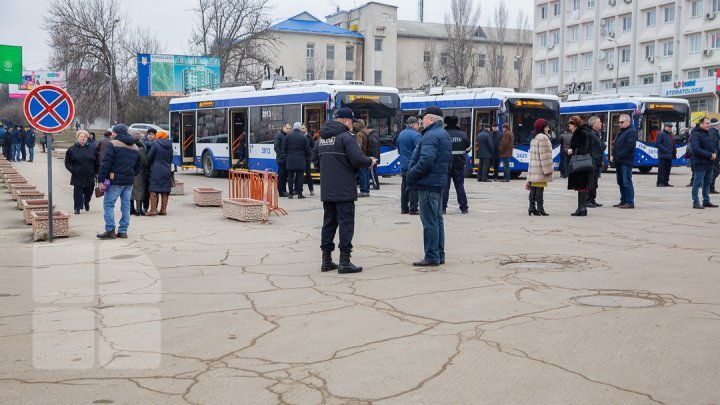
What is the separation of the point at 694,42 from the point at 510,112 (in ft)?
141

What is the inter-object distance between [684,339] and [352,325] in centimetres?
250

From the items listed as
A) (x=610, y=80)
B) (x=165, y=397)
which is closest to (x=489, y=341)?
(x=165, y=397)

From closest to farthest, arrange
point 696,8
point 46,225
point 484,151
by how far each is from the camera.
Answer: point 46,225 < point 484,151 < point 696,8

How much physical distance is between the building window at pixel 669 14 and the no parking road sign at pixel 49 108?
2434 inches

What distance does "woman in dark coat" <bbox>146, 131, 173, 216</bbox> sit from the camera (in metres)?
15.6

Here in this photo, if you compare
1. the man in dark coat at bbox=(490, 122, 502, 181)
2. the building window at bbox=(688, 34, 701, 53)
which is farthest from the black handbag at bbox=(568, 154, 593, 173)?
the building window at bbox=(688, 34, 701, 53)

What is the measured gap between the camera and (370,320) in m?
6.61

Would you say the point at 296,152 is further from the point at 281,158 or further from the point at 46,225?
the point at 46,225

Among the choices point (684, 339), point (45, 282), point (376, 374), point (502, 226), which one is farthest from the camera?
point (502, 226)

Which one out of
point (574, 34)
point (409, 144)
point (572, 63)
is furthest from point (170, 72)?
point (574, 34)

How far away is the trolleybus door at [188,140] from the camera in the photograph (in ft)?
99.3

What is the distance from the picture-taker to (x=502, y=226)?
13102mm

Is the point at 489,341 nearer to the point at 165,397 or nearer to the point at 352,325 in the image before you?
the point at 352,325

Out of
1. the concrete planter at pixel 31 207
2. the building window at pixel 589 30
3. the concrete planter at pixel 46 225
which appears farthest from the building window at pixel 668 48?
the concrete planter at pixel 46 225
